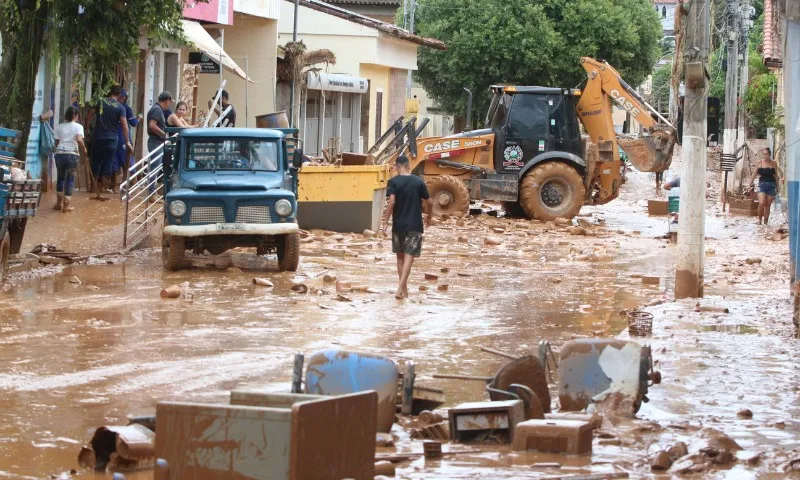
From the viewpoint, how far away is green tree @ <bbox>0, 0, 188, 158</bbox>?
1595cm

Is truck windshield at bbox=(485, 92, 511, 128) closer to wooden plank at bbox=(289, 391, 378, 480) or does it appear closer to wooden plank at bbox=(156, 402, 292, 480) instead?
wooden plank at bbox=(289, 391, 378, 480)

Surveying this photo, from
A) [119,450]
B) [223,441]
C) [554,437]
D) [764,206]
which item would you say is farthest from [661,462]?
[764,206]

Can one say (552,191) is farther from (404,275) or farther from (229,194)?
(404,275)

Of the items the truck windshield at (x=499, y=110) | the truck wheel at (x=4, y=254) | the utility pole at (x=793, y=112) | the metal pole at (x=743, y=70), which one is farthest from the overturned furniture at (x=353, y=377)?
the metal pole at (x=743, y=70)

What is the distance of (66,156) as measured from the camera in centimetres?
1970

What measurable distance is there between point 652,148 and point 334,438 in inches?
855

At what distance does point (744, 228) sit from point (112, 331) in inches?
716

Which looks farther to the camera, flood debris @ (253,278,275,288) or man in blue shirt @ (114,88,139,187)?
man in blue shirt @ (114,88,139,187)

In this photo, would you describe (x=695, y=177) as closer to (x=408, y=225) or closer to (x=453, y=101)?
(x=408, y=225)

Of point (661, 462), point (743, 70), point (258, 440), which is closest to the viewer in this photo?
point (258, 440)

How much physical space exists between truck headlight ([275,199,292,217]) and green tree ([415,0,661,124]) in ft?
120

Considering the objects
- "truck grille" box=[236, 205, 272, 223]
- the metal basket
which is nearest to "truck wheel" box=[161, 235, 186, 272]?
"truck grille" box=[236, 205, 272, 223]

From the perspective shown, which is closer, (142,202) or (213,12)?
(142,202)

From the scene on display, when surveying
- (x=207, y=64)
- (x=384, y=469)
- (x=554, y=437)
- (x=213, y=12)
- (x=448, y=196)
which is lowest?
(x=384, y=469)
